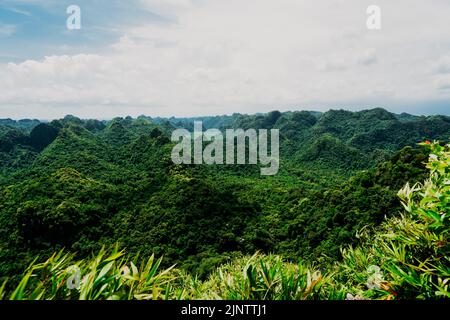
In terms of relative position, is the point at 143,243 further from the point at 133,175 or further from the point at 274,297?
the point at 274,297

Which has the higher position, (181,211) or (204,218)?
(181,211)

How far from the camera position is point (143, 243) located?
22.1 metres

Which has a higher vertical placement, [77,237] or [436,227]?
[436,227]

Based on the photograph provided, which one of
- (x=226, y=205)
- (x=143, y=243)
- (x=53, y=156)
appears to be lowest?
(x=143, y=243)

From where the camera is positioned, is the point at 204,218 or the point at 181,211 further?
the point at 181,211

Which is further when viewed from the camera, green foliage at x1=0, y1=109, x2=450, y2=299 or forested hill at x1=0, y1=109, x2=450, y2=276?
forested hill at x1=0, y1=109, x2=450, y2=276

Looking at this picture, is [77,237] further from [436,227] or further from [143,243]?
[436,227]

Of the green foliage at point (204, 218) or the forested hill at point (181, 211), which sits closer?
the green foliage at point (204, 218)
